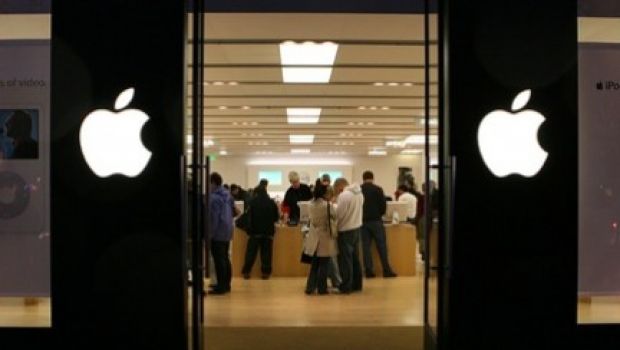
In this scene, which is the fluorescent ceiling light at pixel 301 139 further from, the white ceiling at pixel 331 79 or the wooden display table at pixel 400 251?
the wooden display table at pixel 400 251

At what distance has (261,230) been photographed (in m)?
9.70

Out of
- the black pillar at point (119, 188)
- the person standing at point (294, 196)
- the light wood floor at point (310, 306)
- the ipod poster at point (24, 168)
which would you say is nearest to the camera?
the black pillar at point (119, 188)

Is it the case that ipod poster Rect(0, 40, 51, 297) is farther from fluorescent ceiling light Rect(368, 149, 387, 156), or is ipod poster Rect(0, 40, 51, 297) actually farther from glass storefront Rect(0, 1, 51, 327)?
fluorescent ceiling light Rect(368, 149, 387, 156)

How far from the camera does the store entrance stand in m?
6.19

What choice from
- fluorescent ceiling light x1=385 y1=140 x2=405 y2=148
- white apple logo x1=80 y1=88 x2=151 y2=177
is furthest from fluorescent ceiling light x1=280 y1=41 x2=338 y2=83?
fluorescent ceiling light x1=385 y1=140 x2=405 y2=148

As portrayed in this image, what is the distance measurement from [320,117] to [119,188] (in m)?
10.6

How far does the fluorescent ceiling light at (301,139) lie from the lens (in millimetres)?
20312

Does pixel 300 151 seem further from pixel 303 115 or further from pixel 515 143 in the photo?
pixel 515 143

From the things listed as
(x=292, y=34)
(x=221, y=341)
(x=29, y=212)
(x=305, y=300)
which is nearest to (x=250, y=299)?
(x=305, y=300)

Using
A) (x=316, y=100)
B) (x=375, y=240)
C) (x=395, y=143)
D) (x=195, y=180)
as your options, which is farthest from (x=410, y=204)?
(x=395, y=143)

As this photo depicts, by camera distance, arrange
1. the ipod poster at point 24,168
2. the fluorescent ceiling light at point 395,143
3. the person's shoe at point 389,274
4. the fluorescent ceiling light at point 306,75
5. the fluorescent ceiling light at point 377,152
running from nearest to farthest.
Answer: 1. the ipod poster at point 24,168
2. the fluorescent ceiling light at point 306,75
3. the person's shoe at point 389,274
4. the fluorescent ceiling light at point 395,143
5. the fluorescent ceiling light at point 377,152

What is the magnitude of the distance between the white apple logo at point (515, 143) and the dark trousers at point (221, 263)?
183 inches

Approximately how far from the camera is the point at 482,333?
4641 mm

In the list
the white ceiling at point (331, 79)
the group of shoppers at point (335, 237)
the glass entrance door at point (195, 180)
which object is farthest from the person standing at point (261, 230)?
the glass entrance door at point (195, 180)
